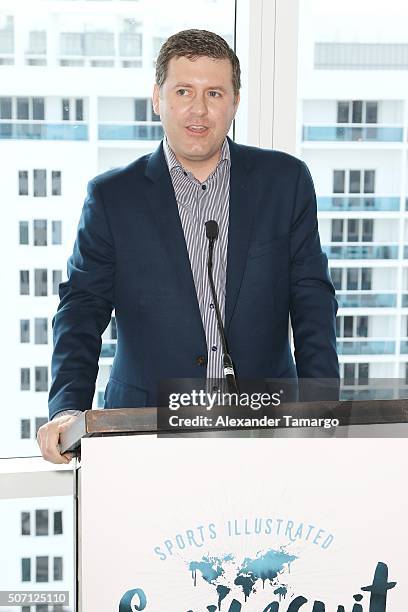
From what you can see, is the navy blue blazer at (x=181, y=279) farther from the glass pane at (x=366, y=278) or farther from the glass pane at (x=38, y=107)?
the glass pane at (x=366, y=278)

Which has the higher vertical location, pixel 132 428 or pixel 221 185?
pixel 221 185

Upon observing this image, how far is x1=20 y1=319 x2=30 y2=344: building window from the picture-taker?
9.15 feet

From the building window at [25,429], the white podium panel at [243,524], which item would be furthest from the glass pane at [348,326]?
the white podium panel at [243,524]

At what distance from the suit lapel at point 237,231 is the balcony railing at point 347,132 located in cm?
73

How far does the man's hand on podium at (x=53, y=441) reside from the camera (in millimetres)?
1420

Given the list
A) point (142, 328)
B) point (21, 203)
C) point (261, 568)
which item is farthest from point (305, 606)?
point (21, 203)

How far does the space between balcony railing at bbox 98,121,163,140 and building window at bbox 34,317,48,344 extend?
0.59m

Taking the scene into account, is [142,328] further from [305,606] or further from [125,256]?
[305,606]

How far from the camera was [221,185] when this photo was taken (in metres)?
2.13

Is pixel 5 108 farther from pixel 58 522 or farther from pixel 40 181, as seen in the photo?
pixel 58 522

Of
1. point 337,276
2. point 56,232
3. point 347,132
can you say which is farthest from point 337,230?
point 56,232

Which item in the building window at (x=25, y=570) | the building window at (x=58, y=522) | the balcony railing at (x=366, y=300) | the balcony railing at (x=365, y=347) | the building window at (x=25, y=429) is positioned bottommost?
the building window at (x=25, y=570)

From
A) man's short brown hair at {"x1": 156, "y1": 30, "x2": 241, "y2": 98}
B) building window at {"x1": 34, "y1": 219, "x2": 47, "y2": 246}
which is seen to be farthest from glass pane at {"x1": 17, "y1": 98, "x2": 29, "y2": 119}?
man's short brown hair at {"x1": 156, "y1": 30, "x2": 241, "y2": 98}

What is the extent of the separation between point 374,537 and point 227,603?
21 centimetres
